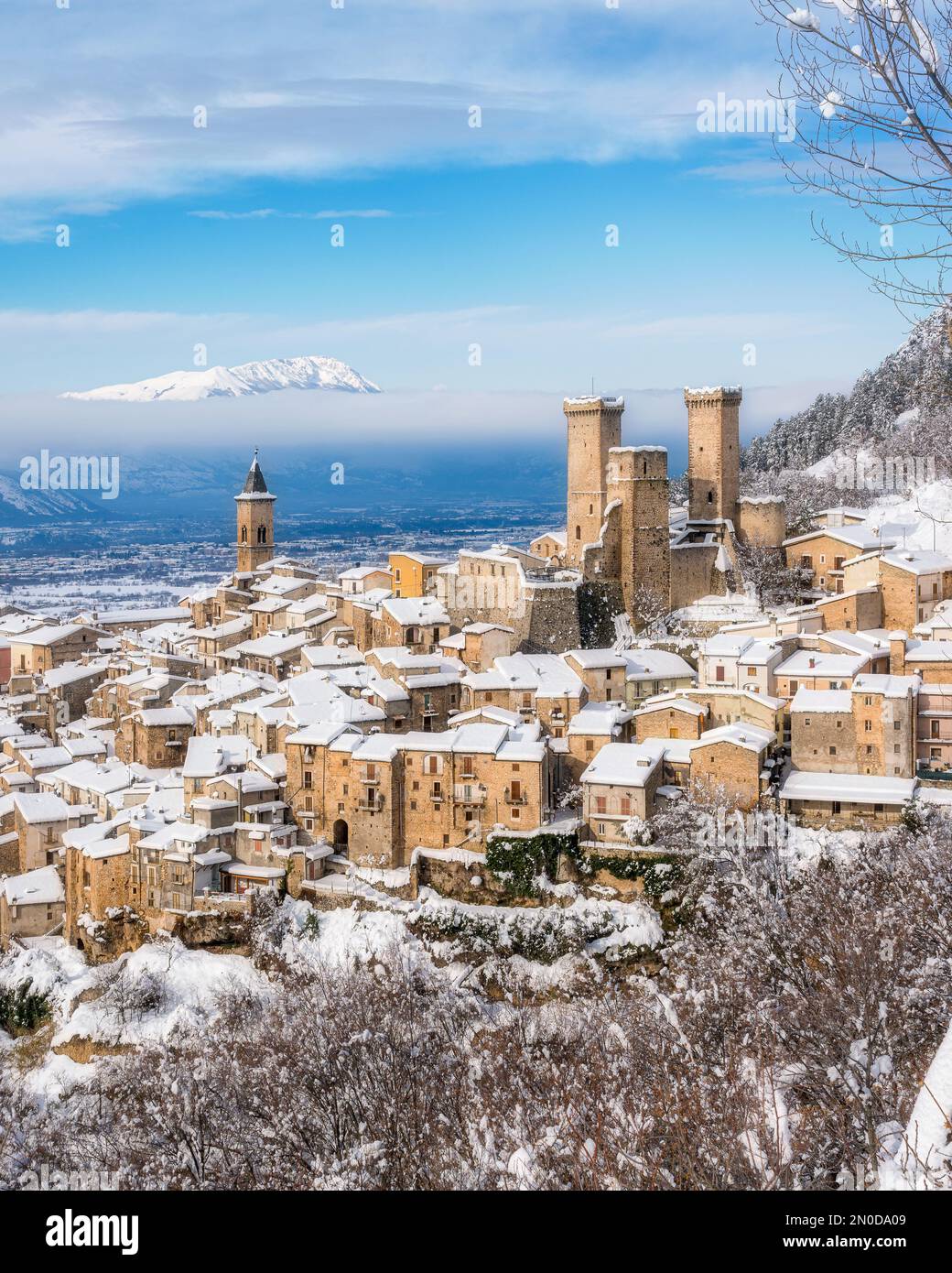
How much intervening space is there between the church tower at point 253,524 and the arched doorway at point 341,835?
102ft

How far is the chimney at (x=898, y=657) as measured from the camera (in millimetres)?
30250

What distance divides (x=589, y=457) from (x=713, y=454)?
4.89 meters

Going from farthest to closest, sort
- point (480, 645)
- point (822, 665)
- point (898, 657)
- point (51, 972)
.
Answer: point (480, 645) → point (898, 657) → point (822, 665) → point (51, 972)

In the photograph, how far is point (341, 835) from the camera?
94.9ft

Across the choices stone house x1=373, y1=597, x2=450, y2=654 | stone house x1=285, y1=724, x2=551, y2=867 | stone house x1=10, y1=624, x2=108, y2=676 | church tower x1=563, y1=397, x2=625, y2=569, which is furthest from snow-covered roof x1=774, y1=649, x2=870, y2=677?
stone house x1=10, y1=624, x2=108, y2=676

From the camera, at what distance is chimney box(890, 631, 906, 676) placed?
30250mm

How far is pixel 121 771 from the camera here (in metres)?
34.7

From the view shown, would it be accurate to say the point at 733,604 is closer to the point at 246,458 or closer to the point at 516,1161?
the point at 516,1161

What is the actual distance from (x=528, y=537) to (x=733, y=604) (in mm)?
56887

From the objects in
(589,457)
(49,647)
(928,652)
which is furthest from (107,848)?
(49,647)

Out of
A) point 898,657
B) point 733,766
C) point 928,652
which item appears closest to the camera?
point 733,766

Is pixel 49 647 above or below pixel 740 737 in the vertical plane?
above

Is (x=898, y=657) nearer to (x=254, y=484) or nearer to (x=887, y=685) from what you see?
(x=887, y=685)

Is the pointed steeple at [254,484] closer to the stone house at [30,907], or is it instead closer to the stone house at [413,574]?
the stone house at [413,574]
